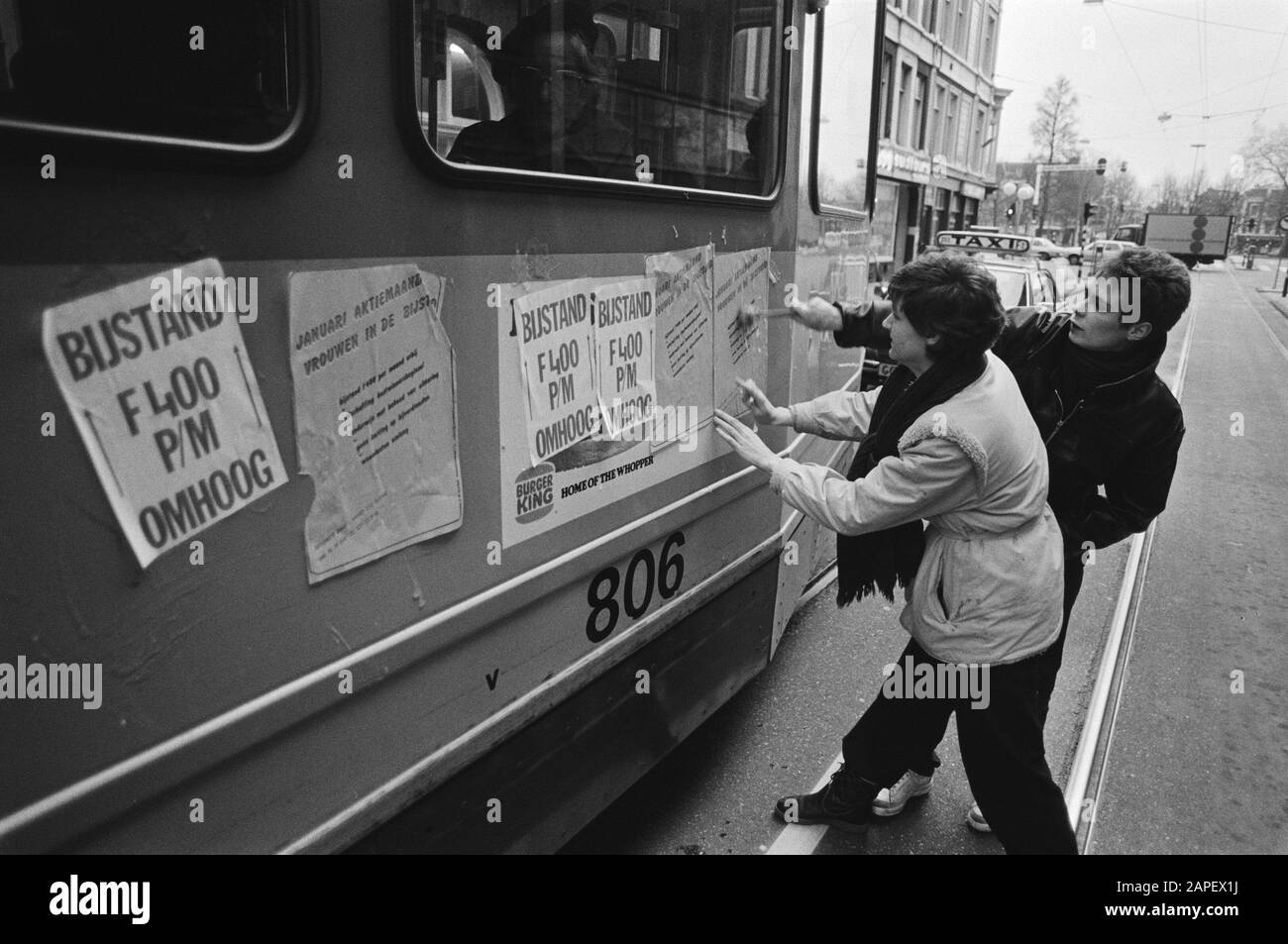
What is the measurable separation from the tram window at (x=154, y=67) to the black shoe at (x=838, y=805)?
8.66 ft

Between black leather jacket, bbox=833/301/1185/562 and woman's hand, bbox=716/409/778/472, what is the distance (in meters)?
0.91

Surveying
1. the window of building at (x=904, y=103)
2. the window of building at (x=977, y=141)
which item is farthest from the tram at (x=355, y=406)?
the window of building at (x=977, y=141)

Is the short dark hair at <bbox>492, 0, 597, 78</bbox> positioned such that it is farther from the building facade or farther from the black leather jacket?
the building facade

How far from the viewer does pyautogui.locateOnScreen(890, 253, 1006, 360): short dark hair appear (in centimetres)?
247

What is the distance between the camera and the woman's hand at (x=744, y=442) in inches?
109

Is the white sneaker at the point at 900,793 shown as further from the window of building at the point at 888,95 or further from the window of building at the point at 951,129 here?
the window of building at the point at 951,129

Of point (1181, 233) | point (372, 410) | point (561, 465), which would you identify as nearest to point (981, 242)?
point (561, 465)

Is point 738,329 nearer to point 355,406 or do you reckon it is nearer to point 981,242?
point 355,406

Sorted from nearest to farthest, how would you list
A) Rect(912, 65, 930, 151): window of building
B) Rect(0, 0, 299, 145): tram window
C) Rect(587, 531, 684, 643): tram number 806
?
1. Rect(0, 0, 299, 145): tram window
2. Rect(587, 531, 684, 643): tram number 806
3. Rect(912, 65, 930, 151): window of building

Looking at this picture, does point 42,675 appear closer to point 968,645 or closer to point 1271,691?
point 968,645

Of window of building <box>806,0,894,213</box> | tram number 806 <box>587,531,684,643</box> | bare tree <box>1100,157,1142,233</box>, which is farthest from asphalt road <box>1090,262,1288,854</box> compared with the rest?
bare tree <box>1100,157,1142,233</box>

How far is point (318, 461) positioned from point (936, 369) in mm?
1662

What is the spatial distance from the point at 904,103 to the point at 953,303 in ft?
99.6
